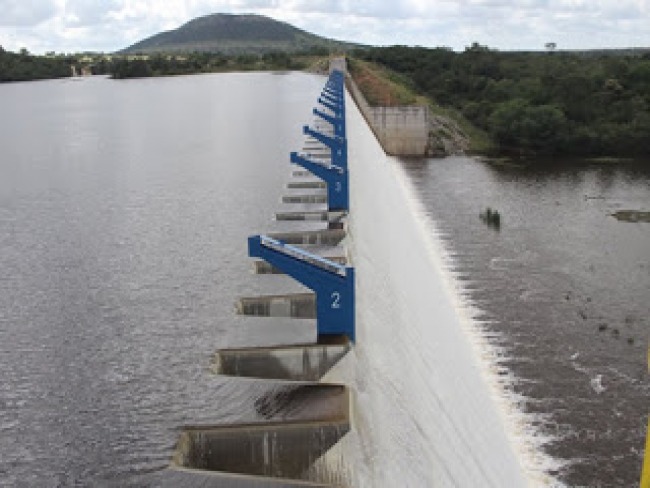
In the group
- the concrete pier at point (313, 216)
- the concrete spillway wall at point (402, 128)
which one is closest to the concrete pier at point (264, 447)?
the concrete pier at point (313, 216)

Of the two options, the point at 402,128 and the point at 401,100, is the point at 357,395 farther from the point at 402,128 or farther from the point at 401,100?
the point at 401,100

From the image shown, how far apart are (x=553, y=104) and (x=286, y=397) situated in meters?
46.2

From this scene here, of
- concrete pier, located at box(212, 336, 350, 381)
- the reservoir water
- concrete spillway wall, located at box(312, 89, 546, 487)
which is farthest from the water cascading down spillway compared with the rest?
the reservoir water

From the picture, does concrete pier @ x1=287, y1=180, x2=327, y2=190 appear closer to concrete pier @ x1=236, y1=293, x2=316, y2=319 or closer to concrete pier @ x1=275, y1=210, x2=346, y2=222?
concrete pier @ x1=275, y1=210, x2=346, y2=222

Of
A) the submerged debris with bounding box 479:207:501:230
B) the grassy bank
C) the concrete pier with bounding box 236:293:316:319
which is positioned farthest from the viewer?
the grassy bank

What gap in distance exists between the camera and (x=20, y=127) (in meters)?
43.9

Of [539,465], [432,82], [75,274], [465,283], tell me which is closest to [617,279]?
[465,283]

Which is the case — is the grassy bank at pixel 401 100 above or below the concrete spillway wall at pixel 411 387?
above

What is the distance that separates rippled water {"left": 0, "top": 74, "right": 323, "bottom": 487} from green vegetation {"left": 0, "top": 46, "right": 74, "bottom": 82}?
7156cm

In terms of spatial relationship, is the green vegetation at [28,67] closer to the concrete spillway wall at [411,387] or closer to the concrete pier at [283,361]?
the concrete spillway wall at [411,387]

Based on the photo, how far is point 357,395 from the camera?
853 cm

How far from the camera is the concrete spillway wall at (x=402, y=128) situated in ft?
150

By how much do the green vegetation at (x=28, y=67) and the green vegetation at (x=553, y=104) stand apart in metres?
58.9

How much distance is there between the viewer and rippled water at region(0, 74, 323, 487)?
921 centimetres
